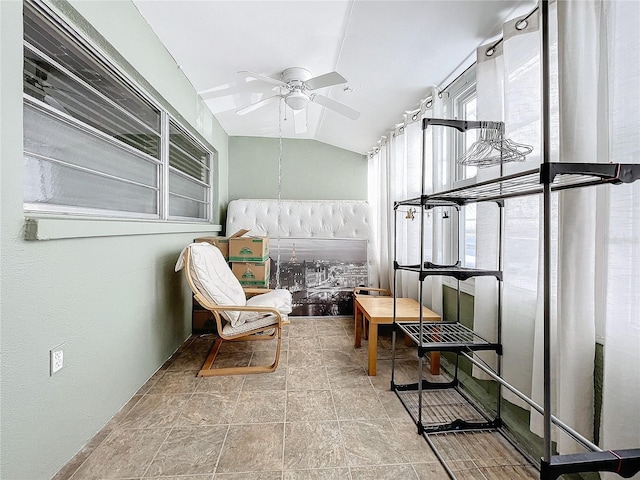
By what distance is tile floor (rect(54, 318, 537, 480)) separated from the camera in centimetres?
145

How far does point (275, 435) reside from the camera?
1.70m

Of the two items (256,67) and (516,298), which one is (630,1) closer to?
(516,298)

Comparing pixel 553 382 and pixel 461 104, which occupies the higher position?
pixel 461 104

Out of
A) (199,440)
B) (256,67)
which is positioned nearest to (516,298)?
(199,440)

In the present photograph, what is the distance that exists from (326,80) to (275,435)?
2433mm

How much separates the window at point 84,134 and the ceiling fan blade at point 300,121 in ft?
4.98

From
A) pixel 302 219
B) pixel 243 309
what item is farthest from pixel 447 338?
pixel 302 219

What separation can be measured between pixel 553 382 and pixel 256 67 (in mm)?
2975

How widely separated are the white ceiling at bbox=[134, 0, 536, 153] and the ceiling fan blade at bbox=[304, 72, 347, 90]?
216mm

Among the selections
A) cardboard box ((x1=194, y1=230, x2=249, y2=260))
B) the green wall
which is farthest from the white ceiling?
cardboard box ((x1=194, y1=230, x2=249, y2=260))

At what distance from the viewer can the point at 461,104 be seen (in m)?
2.52

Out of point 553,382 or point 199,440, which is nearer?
point 553,382

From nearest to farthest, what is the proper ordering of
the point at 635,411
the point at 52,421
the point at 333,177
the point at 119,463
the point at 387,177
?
the point at 635,411 → the point at 52,421 → the point at 119,463 → the point at 387,177 → the point at 333,177

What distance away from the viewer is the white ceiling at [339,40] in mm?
1817
